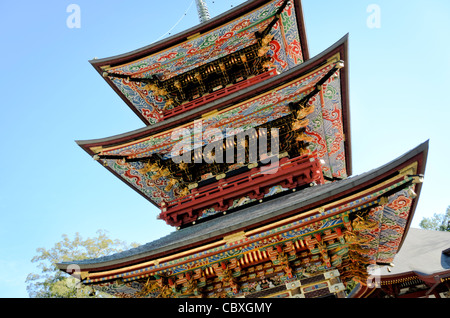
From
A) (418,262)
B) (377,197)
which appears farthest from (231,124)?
(418,262)

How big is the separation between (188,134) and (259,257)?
188 inches

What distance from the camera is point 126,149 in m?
11.1

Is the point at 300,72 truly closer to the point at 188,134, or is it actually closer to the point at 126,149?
the point at 188,134

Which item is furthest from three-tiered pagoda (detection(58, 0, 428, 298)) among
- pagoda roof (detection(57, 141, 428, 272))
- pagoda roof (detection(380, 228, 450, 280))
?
pagoda roof (detection(380, 228, 450, 280))

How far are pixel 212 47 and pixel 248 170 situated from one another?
5.00 metres

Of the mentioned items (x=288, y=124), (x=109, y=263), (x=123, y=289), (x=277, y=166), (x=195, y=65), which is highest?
(x=195, y=65)

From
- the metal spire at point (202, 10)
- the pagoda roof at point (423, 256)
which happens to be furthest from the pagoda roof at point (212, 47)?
the pagoda roof at point (423, 256)

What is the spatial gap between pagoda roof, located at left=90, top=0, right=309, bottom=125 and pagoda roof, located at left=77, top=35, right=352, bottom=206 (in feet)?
6.57

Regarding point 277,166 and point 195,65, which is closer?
point 277,166

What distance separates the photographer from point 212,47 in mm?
12414

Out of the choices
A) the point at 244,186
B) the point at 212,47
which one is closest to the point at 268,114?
the point at 244,186

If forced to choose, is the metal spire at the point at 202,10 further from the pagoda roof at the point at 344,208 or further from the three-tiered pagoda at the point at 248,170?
the pagoda roof at the point at 344,208
